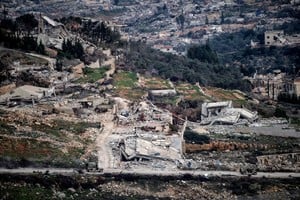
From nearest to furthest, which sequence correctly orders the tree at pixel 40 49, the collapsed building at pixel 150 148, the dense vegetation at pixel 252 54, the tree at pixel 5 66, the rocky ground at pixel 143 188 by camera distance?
the rocky ground at pixel 143 188 → the collapsed building at pixel 150 148 → the tree at pixel 5 66 → the tree at pixel 40 49 → the dense vegetation at pixel 252 54

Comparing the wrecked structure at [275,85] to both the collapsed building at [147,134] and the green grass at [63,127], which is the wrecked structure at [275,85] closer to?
the collapsed building at [147,134]

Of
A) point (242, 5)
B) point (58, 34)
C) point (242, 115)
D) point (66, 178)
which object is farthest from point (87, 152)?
point (242, 5)

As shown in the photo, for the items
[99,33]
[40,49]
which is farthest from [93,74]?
[99,33]

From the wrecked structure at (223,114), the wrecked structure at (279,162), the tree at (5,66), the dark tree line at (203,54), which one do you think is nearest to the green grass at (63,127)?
the wrecked structure at (223,114)

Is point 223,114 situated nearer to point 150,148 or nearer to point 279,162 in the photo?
point 279,162

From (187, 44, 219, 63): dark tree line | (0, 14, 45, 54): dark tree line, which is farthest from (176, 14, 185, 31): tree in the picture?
(0, 14, 45, 54): dark tree line

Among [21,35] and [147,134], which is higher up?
[21,35]

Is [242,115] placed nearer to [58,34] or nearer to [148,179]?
[148,179]
